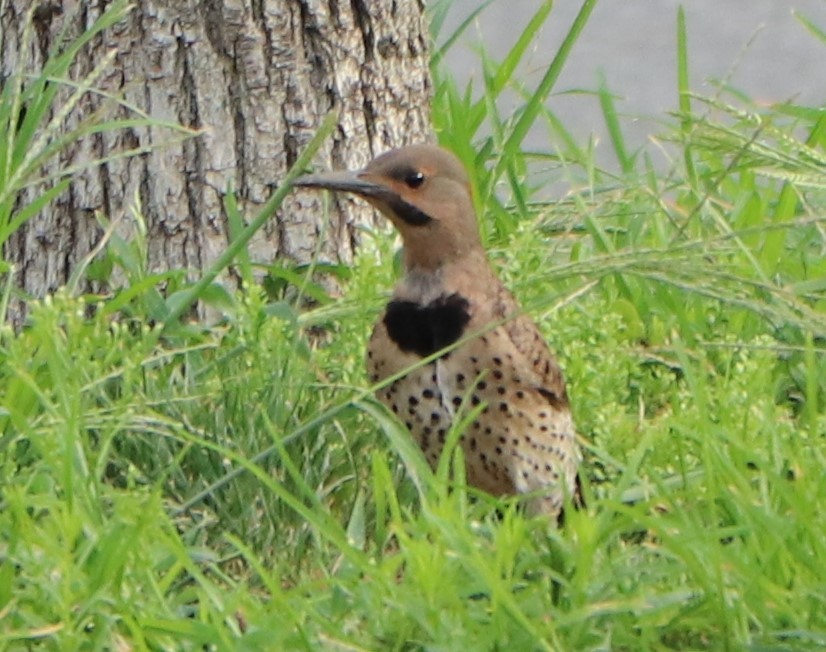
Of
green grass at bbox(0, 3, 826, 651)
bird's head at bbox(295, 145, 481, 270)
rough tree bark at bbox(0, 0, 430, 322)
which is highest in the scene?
rough tree bark at bbox(0, 0, 430, 322)

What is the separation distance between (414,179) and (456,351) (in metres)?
0.44

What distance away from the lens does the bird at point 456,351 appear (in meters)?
4.54

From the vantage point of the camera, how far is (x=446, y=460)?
3.79 metres

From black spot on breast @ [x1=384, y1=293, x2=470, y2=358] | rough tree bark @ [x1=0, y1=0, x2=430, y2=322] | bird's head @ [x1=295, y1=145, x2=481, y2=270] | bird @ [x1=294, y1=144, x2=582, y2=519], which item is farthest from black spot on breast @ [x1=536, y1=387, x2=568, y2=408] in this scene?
rough tree bark @ [x1=0, y1=0, x2=430, y2=322]

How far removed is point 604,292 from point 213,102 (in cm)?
120

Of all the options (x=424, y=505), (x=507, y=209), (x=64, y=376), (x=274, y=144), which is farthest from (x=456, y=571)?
(x=507, y=209)

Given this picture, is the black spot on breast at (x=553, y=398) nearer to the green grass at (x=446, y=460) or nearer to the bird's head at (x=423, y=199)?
the green grass at (x=446, y=460)

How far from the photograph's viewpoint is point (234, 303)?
4961 mm

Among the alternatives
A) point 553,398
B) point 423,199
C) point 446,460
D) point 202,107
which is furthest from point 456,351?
point 202,107

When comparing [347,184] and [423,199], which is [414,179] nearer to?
[423,199]

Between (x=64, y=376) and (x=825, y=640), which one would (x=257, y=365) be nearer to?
(x=64, y=376)

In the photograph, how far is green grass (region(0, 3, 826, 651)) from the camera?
3.43 m

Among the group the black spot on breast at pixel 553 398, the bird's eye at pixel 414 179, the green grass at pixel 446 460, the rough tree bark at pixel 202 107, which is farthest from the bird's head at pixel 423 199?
the rough tree bark at pixel 202 107

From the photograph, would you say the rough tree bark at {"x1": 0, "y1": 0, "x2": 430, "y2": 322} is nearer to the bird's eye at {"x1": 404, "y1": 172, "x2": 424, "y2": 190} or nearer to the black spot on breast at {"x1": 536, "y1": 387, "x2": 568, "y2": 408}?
the bird's eye at {"x1": 404, "y1": 172, "x2": 424, "y2": 190}
